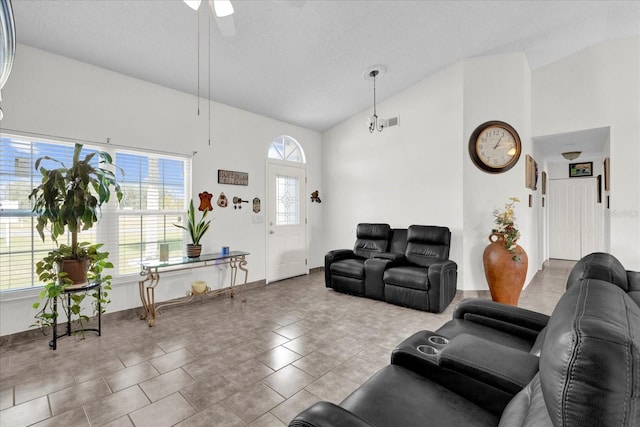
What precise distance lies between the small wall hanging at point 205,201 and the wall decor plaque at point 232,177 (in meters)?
0.30

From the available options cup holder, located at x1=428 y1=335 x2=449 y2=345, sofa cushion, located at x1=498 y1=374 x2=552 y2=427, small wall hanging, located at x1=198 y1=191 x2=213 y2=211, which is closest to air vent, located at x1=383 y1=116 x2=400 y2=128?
small wall hanging, located at x1=198 y1=191 x2=213 y2=211

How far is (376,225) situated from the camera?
16.2 feet

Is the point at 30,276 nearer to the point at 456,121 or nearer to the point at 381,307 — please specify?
the point at 381,307

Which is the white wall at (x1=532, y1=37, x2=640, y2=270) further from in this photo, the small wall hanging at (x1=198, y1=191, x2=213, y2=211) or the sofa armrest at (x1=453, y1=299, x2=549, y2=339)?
the small wall hanging at (x1=198, y1=191, x2=213, y2=211)

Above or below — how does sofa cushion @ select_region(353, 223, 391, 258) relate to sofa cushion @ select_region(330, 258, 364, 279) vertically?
above

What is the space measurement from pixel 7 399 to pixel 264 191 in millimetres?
3605

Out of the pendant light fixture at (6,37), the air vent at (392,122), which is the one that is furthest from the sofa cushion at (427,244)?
the pendant light fixture at (6,37)

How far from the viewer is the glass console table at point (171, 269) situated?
336 centimetres

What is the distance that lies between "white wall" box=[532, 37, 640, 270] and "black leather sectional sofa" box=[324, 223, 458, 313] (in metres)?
2.28

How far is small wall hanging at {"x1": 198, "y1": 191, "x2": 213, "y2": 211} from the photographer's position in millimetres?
4156

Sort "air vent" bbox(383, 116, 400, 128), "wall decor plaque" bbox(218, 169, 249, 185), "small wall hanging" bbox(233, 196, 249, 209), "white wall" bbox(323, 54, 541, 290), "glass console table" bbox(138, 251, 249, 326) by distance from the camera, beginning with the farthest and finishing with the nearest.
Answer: "air vent" bbox(383, 116, 400, 128)
"small wall hanging" bbox(233, 196, 249, 209)
"wall decor plaque" bbox(218, 169, 249, 185)
"white wall" bbox(323, 54, 541, 290)
"glass console table" bbox(138, 251, 249, 326)

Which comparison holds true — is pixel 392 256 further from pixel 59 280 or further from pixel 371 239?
pixel 59 280

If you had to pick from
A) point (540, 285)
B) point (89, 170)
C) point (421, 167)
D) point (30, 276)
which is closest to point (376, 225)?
point (421, 167)

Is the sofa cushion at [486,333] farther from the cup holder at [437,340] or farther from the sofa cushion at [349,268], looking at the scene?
the sofa cushion at [349,268]
